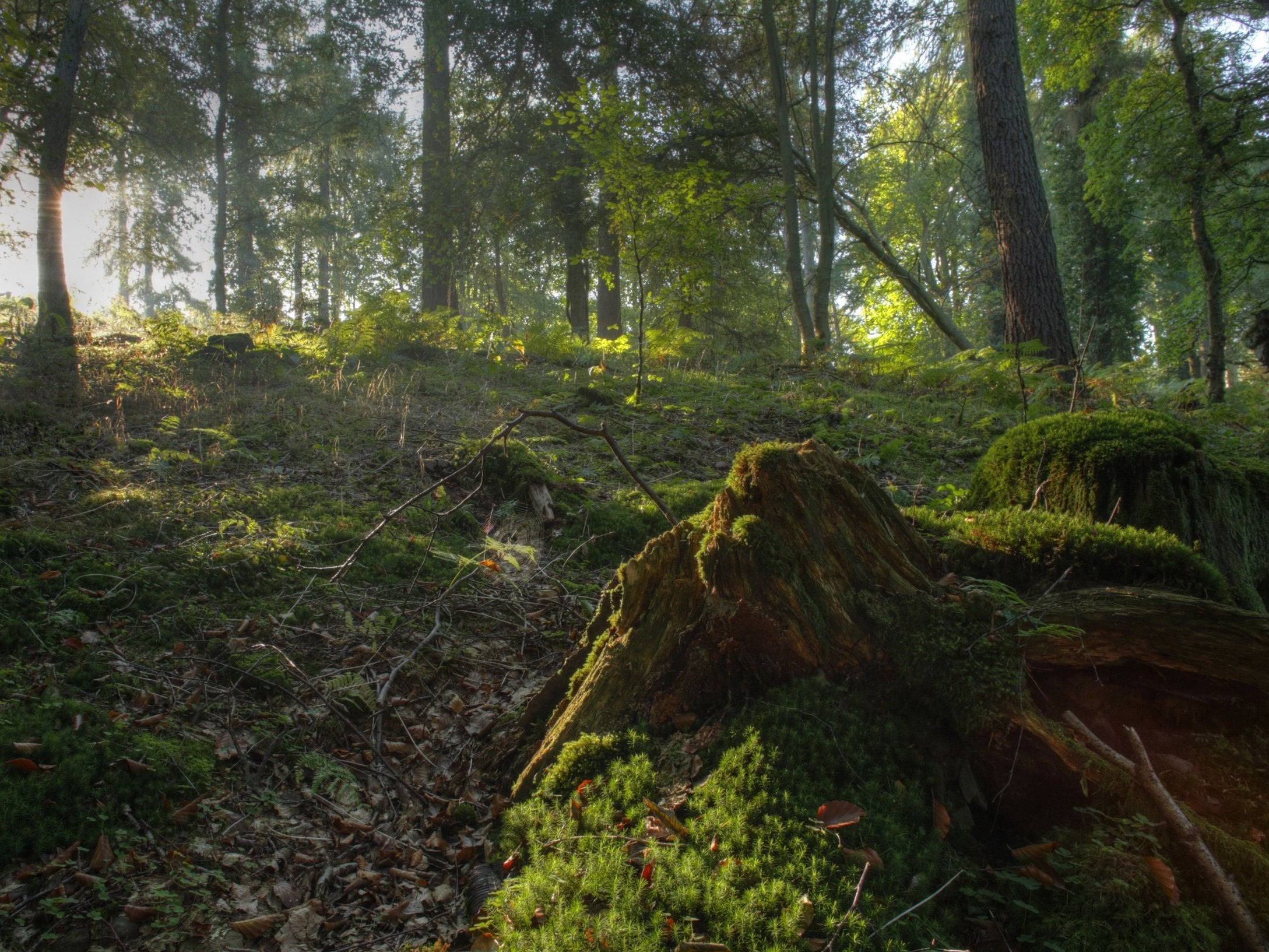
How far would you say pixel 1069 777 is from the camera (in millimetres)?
2084

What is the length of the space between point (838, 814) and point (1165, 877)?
33.2 inches

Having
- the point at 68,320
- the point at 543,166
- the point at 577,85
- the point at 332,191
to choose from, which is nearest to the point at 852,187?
the point at 577,85

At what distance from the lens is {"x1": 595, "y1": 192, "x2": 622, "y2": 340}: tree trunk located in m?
10.7

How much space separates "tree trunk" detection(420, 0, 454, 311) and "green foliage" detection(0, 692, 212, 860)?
41.5 feet

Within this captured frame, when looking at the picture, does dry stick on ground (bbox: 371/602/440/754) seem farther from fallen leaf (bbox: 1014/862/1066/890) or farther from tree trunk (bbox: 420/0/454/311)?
tree trunk (bbox: 420/0/454/311)

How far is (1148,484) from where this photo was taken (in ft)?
11.6

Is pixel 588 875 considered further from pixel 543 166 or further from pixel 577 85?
pixel 577 85

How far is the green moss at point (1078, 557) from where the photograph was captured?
2.64m

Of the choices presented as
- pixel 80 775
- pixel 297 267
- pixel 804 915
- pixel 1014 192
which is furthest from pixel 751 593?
pixel 297 267

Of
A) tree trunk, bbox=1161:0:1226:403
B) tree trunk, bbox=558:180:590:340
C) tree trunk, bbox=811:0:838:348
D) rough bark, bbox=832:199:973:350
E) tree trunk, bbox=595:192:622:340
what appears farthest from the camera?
tree trunk, bbox=558:180:590:340

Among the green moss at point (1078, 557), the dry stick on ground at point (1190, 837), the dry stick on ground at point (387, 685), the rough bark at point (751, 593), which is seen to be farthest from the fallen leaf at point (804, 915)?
the dry stick on ground at point (387, 685)

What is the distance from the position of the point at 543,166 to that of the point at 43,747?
13.3 metres

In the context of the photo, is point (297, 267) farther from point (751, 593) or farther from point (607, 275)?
point (751, 593)

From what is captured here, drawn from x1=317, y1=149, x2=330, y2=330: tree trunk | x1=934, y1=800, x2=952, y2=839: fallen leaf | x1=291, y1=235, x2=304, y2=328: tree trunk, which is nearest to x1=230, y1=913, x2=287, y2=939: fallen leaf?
x1=934, y1=800, x2=952, y2=839: fallen leaf
